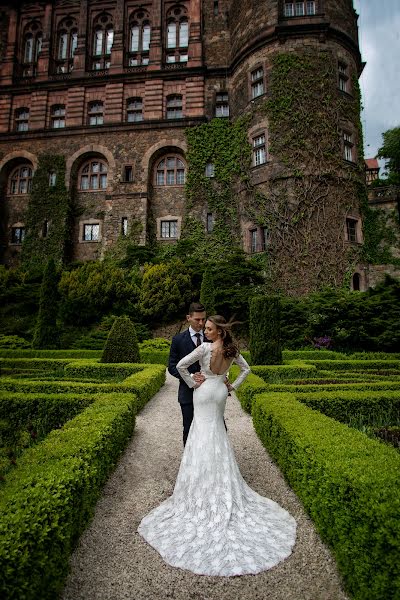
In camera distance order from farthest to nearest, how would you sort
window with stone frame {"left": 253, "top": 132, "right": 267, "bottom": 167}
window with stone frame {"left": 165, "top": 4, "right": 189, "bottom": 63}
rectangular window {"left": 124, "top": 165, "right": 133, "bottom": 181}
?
window with stone frame {"left": 165, "top": 4, "right": 189, "bottom": 63} < rectangular window {"left": 124, "top": 165, "right": 133, "bottom": 181} < window with stone frame {"left": 253, "top": 132, "right": 267, "bottom": 167}

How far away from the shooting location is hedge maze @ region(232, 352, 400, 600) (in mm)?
2418

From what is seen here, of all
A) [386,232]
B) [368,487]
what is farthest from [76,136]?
[368,487]

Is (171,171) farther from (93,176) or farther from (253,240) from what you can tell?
(253,240)

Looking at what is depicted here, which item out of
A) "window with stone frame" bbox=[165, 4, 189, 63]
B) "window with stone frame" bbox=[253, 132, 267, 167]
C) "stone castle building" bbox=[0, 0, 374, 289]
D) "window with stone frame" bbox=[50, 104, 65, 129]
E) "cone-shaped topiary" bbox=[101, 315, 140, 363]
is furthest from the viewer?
"window with stone frame" bbox=[50, 104, 65, 129]

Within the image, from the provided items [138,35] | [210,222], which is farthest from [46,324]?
[138,35]

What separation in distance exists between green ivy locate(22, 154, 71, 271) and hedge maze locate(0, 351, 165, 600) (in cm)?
1795

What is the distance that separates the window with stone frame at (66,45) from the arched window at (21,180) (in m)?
8.00

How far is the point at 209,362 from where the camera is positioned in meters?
3.87

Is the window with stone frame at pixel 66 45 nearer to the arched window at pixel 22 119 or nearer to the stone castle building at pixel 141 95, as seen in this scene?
the stone castle building at pixel 141 95

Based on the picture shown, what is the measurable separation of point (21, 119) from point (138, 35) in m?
10.6

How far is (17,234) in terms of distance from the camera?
25.5 meters

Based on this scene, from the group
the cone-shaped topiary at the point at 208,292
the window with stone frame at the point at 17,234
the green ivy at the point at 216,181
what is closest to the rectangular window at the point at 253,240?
the green ivy at the point at 216,181

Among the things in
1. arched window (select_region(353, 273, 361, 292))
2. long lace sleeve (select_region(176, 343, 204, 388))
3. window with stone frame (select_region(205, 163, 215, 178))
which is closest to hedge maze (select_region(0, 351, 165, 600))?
long lace sleeve (select_region(176, 343, 204, 388))

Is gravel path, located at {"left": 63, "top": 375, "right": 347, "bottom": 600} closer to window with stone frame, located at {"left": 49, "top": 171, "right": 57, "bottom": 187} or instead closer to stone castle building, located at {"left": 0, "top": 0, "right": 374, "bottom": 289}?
stone castle building, located at {"left": 0, "top": 0, "right": 374, "bottom": 289}
